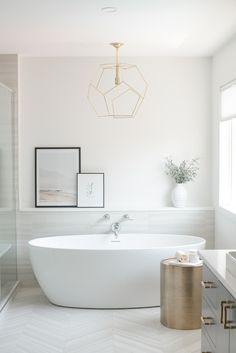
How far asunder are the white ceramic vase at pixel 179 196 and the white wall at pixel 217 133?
1.18ft

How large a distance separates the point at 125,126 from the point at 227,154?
119 cm

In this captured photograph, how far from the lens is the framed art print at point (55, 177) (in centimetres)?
606

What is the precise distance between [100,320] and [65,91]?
104 inches

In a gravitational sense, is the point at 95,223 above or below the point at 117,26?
below

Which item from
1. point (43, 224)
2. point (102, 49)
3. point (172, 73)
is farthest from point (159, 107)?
point (43, 224)

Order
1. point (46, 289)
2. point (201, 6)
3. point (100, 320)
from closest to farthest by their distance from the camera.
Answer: point (201, 6)
point (100, 320)
point (46, 289)

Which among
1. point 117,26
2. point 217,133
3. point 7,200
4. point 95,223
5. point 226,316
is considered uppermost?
point 117,26

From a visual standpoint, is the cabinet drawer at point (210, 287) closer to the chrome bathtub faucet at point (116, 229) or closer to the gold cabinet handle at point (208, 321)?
the gold cabinet handle at point (208, 321)

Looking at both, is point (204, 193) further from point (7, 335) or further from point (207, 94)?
point (7, 335)

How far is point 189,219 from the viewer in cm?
604

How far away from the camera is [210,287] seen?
2959mm

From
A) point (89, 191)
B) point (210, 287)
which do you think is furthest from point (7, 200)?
point (210, 287)

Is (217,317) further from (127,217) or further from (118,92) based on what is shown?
(118,92)

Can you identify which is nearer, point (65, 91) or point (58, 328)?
point (58, 328)
